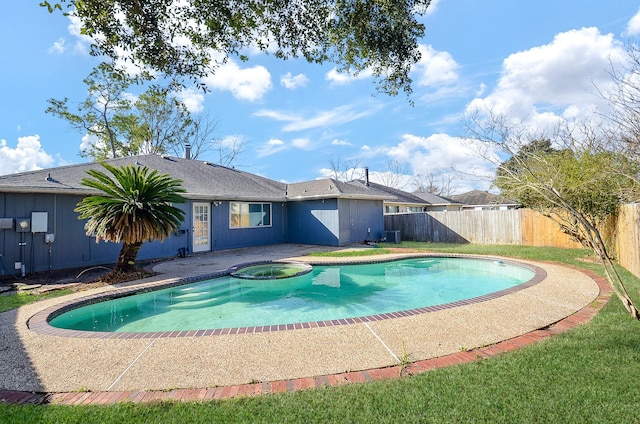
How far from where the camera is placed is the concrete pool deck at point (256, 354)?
318cm

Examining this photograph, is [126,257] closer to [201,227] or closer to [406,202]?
[201,227]

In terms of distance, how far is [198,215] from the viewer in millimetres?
14109

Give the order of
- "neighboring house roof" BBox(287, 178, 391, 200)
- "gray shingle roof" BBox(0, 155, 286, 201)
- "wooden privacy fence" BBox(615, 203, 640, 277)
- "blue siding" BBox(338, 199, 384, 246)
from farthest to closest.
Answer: "blue siding" BBox(338, 199, 384, 246) → "neighboring house roof" BBox(287, 178, 391, 200) → "gray shingle roof" BBox(0, 155, 286, 201) → "wooden privacy fence" BBox(615, 203, 640, 277)

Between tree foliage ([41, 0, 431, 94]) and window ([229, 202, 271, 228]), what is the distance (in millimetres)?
9653

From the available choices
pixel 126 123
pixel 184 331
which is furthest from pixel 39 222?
pixel 126 123

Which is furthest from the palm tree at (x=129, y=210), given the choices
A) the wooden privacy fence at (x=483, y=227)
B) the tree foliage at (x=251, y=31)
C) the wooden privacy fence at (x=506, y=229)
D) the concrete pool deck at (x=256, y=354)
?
the wooden privacy fence at (x=483, y=227)

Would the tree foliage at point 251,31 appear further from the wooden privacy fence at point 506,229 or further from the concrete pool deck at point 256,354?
the wooden privacy fence at point 506,229

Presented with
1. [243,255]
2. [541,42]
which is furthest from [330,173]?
[541,42]

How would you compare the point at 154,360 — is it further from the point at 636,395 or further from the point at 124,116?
the point at 124,116

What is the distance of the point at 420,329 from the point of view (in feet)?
14.8

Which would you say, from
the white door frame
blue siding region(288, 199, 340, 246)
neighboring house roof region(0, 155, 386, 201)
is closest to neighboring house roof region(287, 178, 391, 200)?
neighboring house roof region(0, 155, 386, 201)

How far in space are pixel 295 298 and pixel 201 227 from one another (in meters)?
8.21

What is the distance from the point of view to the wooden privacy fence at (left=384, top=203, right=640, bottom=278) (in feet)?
28.7

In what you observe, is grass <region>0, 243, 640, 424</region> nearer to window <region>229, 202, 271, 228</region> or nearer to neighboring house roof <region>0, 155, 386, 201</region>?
neighboring house roof <region>0, 155, 386, 201</region>
